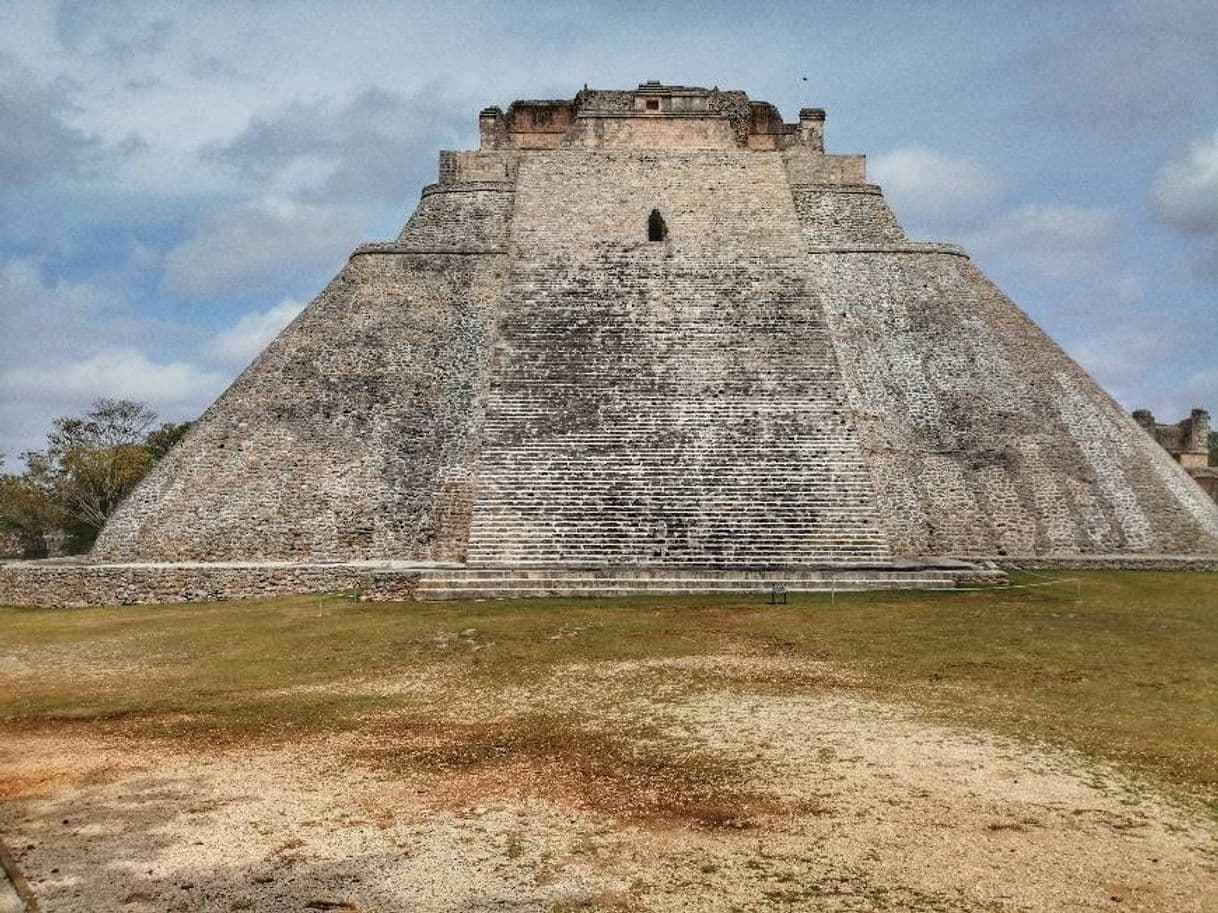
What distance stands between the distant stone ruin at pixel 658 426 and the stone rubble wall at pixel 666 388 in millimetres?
46

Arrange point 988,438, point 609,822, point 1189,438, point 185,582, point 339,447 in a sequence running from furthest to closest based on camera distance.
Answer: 1. point 1189,438
2. point 988,438
3. point 339,447
4. point 185,582
5. point 609,822

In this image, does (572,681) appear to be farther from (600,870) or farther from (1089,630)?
(1089,630)

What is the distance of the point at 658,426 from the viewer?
16.6 meters

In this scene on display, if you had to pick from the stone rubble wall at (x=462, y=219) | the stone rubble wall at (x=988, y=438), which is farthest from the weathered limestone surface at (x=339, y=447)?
the stone rubble wall at (x=988, y=438)

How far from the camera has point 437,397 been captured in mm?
17234

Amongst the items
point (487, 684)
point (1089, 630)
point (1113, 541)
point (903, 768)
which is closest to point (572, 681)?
point (487, 684)

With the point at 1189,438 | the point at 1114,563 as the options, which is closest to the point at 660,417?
the point at 1114,563

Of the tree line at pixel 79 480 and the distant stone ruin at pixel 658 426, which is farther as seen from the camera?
the tree line at pixel 79 480

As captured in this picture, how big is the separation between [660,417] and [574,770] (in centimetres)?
1125

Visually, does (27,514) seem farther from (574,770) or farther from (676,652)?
(574,770)

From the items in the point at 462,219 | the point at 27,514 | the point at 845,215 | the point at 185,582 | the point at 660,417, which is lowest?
the point at 185,582

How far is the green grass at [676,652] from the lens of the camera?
7.12m

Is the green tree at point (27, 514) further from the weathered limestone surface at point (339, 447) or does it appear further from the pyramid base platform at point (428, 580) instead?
the pyramid base platform at point (428, 580)

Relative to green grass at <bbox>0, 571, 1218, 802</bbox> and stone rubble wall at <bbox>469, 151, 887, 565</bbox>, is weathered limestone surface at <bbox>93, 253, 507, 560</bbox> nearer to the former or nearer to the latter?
stone rubble wall at <bbox>469, 151, 887, 565</bbox>
